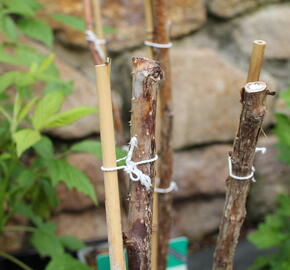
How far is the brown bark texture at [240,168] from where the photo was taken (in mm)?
693

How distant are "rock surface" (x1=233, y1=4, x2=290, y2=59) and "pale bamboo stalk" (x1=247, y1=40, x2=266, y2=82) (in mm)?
812

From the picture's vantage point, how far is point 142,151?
69 centimetres

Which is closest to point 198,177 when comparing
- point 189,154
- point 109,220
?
point 189,154

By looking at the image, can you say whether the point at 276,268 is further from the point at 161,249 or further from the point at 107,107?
the point at 107,107

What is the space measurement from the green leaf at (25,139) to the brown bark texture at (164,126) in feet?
0.92

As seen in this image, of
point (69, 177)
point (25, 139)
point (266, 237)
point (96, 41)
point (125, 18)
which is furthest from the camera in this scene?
point (125, 18)

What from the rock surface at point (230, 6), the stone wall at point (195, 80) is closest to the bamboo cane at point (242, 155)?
the stone wall at point (195, 80)

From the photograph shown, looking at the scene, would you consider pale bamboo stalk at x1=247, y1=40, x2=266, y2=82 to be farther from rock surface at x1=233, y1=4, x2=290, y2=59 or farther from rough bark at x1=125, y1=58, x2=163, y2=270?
rock surface at x1=233, y1=4, x2=290, y2=59

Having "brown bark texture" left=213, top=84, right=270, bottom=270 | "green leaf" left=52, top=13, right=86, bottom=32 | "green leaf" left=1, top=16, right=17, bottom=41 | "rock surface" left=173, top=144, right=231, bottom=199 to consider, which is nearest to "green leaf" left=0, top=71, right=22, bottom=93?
"green leaf" left=1, top=16, right=17, bottom=41

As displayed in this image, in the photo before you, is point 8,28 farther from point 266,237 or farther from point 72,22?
point 266,237

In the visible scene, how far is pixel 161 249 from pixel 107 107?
1.79 feet

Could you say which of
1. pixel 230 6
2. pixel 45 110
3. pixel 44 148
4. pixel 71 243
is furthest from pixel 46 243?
pixel 230 6

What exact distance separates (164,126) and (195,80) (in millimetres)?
465

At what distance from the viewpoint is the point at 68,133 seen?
1.38 m
